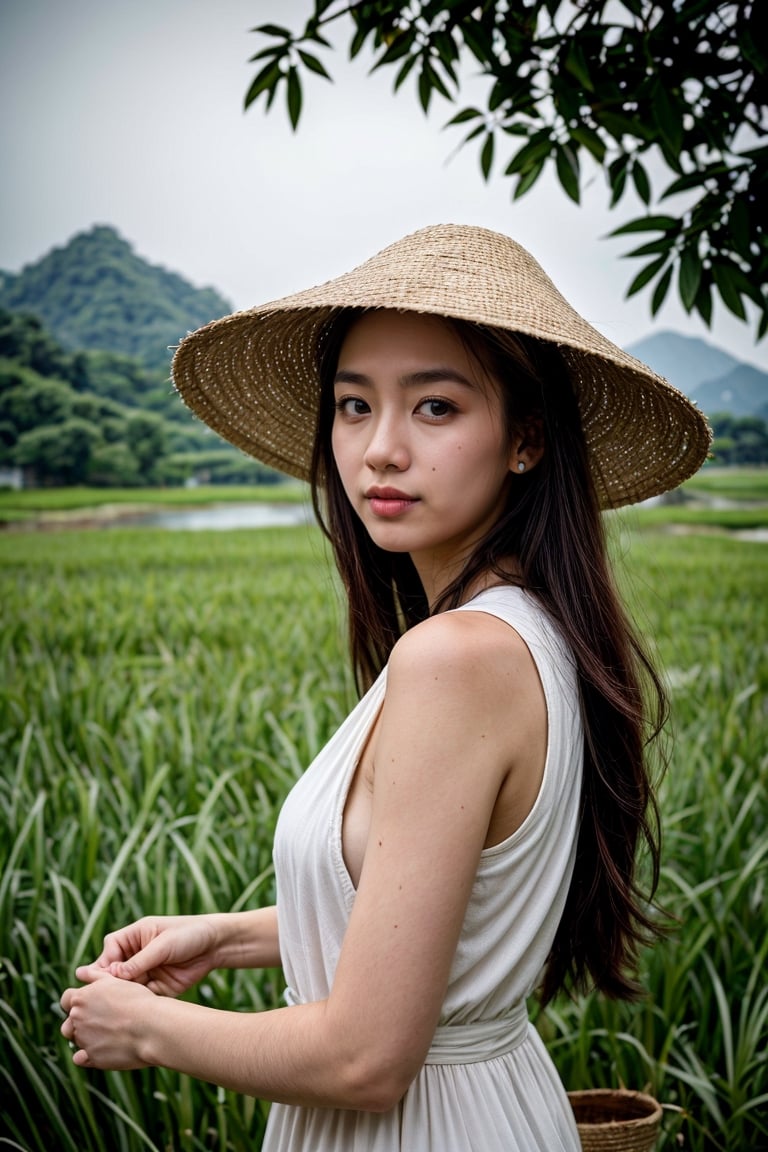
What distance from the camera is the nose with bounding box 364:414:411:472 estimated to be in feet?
2.60

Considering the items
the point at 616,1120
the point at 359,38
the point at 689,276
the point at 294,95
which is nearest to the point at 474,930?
the point at 616,1120

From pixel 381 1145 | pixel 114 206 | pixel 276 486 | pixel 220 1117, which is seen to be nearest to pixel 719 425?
pixel 276 486

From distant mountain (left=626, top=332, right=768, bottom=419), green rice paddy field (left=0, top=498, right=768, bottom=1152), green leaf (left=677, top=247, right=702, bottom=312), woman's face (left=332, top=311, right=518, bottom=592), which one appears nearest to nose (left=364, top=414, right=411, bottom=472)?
woman's face (left=332, top=311, right=518, bottom=592)

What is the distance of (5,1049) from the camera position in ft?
4.92

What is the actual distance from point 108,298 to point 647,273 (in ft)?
14.8

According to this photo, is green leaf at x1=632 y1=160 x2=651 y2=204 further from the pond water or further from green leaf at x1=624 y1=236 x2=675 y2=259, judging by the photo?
the pond water

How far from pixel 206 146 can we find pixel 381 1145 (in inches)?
196

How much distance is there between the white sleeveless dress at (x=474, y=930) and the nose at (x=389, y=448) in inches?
4.7

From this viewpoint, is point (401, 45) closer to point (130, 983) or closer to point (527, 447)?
point (527, 447)

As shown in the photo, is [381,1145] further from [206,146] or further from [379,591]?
[206,146]

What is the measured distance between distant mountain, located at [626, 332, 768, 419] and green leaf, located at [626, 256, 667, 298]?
3851mm

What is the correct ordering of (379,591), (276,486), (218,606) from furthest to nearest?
1. (276,486)
2. (218,606)
3. (379,591)

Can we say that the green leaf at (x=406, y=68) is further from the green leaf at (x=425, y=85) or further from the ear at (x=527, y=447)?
the ear at (x=527, y=447)

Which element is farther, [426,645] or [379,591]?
[379,591]
